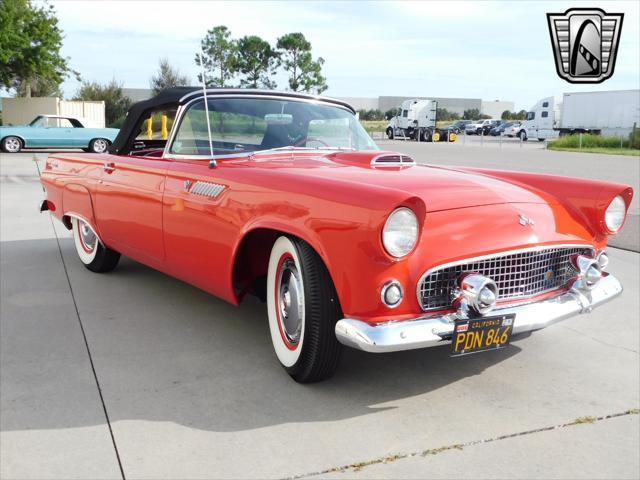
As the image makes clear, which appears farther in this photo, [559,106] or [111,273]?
[559,106]

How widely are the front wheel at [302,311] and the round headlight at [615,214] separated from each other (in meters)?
1.64

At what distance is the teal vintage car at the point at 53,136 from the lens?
19.1m

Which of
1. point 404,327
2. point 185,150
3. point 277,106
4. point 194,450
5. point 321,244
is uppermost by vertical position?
point 277,106

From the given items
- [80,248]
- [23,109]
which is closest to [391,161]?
[80,248]

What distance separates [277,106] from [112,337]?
1.73 meters

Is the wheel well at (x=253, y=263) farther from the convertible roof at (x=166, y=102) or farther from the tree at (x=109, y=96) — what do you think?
the tree at (x=109, y=96)

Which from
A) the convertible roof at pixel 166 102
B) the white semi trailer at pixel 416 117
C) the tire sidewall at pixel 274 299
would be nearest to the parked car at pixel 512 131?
the white semi trailer at pixel 416 117

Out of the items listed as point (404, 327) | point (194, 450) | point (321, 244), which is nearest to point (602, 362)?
point (404, 327)

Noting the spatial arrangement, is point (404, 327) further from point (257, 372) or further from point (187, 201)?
point (187, 201)

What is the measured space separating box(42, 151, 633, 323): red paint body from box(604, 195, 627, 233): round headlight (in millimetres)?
52

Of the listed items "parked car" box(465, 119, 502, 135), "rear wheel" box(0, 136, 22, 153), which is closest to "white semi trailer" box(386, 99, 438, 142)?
"parked car" box(465, 119, 502, 135)

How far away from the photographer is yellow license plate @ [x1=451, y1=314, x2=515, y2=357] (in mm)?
2779

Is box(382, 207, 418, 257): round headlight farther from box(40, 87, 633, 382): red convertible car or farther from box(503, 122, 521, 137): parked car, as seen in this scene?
box(503, 122, 521, 137): parked car

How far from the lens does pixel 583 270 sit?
131 inches
